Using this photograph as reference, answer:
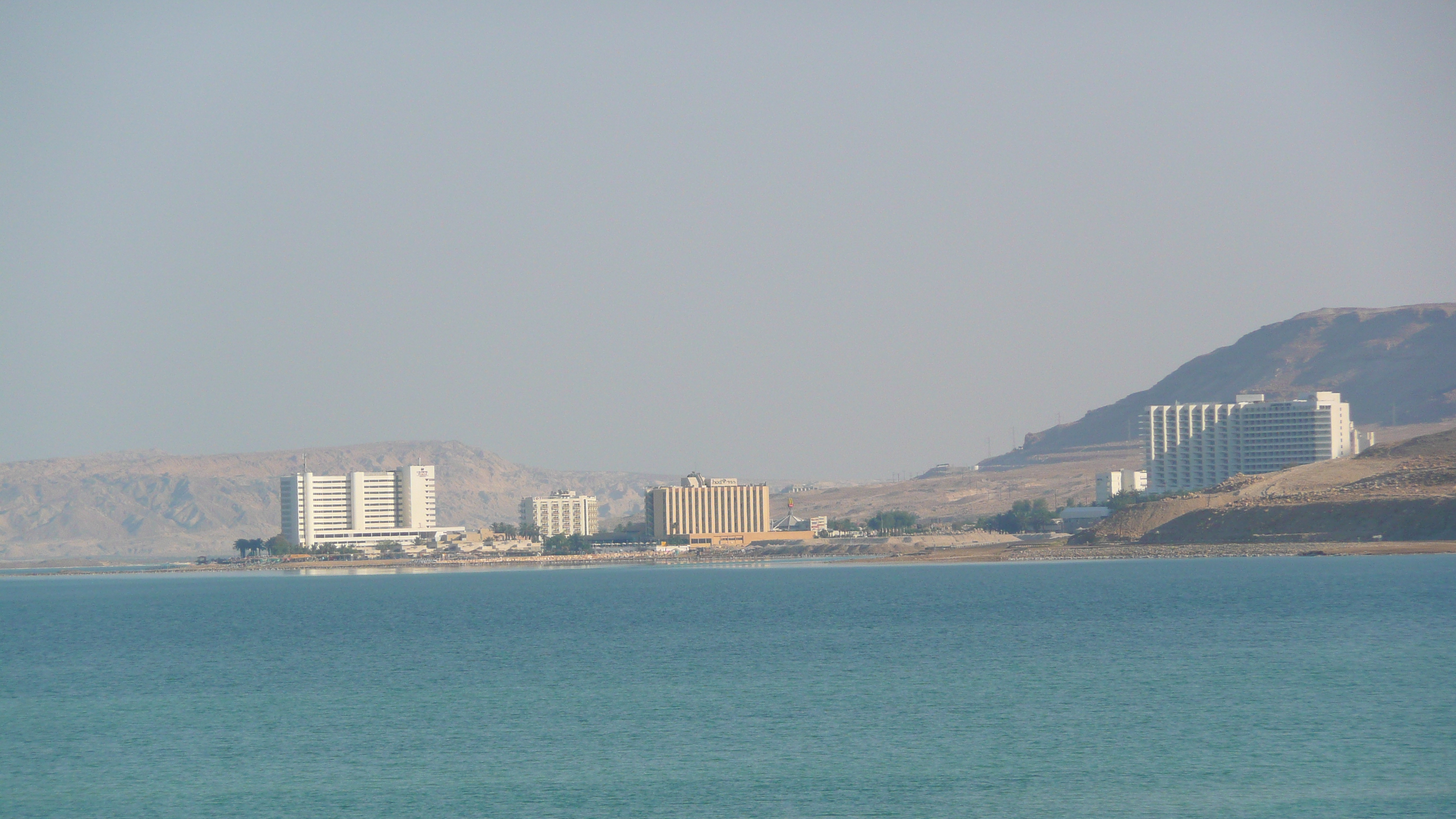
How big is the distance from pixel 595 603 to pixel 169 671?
48.5m

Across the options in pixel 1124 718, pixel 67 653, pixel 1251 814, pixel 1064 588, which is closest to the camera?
pixel 1251 814

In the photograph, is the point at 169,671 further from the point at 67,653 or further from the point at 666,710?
the point at 666,710

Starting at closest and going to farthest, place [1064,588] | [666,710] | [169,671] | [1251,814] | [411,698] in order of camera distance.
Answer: [1251,814] < [666,710] < [411,698] < [169,671] < [1064,588]

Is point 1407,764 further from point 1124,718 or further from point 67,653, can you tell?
point 67,653

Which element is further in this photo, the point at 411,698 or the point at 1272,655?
the point at 1272,655

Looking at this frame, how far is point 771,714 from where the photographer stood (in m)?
46.3

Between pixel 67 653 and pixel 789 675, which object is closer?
pixel 789 675

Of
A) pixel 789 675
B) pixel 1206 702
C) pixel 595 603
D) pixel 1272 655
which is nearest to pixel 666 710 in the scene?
pixel 789 675

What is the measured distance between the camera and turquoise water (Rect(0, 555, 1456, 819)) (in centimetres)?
3472

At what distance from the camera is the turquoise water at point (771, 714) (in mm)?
34719

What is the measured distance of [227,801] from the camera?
116ft

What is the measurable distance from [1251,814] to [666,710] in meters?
21.0

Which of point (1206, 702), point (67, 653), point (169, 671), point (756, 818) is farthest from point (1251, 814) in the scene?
point (67, 653)

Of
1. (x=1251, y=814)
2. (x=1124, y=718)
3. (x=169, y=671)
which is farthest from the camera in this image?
(x=169, y=671)
